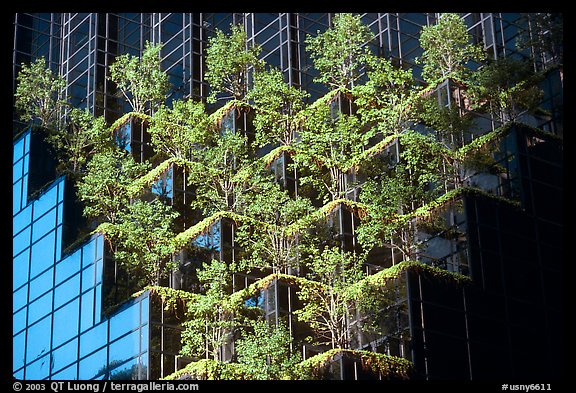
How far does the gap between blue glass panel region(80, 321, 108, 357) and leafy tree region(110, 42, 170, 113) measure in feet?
30.8

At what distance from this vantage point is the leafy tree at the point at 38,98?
4028 cm

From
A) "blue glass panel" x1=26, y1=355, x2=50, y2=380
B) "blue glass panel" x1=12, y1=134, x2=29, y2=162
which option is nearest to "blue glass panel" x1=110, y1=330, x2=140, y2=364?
"blue glass panel" x1=26, y1=355, x2=50, y2=380

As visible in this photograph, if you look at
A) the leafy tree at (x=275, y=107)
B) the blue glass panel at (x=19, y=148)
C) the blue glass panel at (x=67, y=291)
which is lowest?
the blue glass panel at (x=67, y=291)

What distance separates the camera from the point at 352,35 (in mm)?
42188

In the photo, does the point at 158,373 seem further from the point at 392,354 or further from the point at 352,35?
the point at 352,35

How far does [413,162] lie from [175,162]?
7.49 metres

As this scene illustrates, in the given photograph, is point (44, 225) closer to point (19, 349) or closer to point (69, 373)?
point (19, 349)

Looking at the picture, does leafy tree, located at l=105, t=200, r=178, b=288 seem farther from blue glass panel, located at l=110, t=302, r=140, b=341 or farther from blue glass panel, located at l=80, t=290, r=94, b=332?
blue glass panel, located at l=80, t=290, r=94, b=332

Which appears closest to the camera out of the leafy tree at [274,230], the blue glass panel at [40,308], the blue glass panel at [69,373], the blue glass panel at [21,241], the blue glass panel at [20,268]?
the blue glass panel at [69,373]

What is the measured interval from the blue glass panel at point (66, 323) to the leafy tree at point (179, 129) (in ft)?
22.1

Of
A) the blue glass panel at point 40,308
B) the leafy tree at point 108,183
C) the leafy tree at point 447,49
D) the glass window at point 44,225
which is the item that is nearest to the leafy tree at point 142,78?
the leafy tree at point 108,183

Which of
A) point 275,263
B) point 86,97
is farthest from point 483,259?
point 86,97

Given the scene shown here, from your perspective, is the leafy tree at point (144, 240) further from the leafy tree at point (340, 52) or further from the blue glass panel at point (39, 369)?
the leafy tree at point (340, 52)

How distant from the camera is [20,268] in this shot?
3581 centimetres
